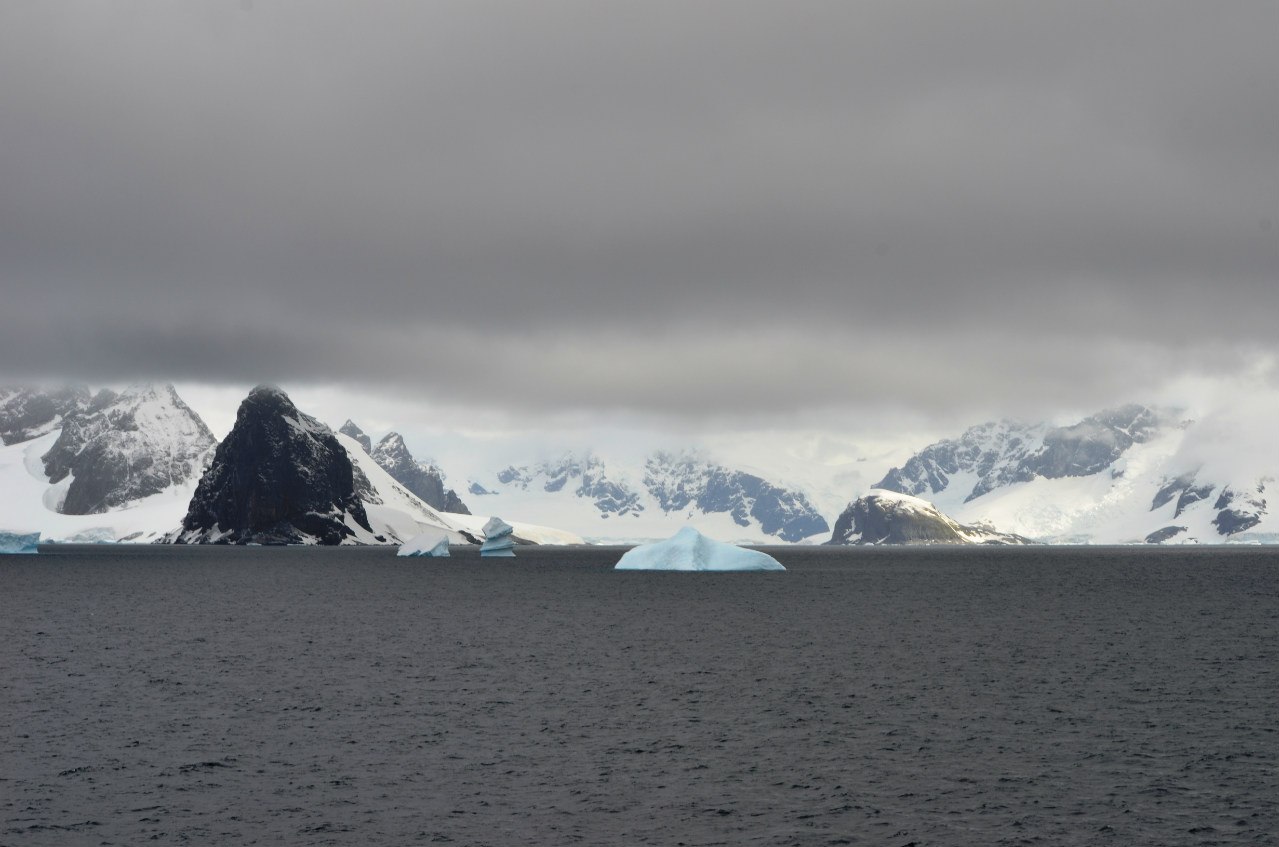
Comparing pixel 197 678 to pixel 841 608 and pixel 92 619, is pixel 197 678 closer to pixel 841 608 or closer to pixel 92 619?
pixel 92 619

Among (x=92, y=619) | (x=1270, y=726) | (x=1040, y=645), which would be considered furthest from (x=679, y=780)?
(x=92, y=619)

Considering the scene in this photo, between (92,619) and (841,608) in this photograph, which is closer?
(92,619)

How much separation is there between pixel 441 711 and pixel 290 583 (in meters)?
141

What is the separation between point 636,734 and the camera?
55.5 metres

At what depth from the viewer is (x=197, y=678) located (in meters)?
73.5

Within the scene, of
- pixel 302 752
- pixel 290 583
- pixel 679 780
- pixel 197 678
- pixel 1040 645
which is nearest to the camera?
pixel 679 780

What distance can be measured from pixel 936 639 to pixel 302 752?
63214 millimetres

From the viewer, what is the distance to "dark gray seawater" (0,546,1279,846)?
39781 mm

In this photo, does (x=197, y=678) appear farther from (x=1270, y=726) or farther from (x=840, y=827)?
(x=1270, y=726)

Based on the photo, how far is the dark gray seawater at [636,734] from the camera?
39.8 metres

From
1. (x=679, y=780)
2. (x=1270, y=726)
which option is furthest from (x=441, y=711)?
(x=1270, y=726)

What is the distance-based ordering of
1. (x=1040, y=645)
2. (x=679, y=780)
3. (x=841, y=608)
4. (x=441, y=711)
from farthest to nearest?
(x=841, y=608), (x=1040, y=645), (x=441, y=711), (x=679, y=780)

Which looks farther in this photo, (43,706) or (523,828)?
(43,706)

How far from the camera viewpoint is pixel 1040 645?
9550 centimetres
